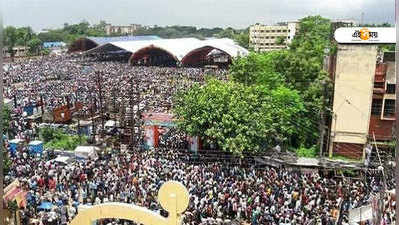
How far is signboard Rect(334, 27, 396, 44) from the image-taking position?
54.7 ft

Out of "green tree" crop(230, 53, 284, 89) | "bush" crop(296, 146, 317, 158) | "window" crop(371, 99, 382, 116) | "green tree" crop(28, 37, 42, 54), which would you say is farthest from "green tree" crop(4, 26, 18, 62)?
"window" crop(371, 99, 382, 116)

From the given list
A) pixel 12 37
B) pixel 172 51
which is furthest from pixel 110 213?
pixel 12 37

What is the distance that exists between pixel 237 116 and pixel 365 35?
5.73 metres

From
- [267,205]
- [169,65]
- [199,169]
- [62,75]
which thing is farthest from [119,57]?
[267,205]

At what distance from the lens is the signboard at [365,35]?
54.7ft

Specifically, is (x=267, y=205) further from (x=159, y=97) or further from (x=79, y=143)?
(x=159, y=97)

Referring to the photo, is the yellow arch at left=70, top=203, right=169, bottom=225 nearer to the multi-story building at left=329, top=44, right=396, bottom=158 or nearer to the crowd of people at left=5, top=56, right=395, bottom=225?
the crowd of people at left=5, top=56, right=395, bottom=225

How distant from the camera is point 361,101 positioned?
17234 mm

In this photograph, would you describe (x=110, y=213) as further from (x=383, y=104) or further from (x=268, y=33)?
(x=268, y=33)

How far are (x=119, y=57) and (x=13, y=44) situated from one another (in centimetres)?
1866

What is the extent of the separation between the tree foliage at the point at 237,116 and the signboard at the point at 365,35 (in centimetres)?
322

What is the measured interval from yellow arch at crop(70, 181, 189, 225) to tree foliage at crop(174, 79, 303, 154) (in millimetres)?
12176

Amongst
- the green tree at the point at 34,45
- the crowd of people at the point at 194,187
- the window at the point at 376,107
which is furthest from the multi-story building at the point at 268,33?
the crowd of people at the point at 194,187

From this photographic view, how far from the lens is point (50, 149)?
60.2 ft
